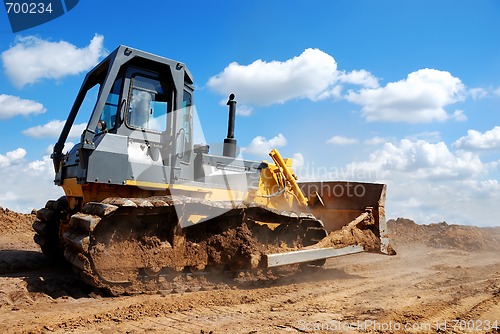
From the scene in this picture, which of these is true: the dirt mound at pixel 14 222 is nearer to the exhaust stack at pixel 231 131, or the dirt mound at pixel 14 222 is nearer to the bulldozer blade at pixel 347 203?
the exhaust stack at pixel 231 131

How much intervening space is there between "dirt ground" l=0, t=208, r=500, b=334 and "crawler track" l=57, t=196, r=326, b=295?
0.93ft

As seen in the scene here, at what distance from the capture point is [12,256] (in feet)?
25.2

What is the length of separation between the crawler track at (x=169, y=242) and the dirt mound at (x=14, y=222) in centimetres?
917

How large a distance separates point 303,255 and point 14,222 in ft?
37.0

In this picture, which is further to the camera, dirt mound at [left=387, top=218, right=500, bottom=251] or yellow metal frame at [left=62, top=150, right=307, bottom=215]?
dirt mound at [left=387, top=218, right=500, bottom=251]

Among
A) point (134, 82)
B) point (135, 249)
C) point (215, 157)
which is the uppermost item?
point (134, 82)

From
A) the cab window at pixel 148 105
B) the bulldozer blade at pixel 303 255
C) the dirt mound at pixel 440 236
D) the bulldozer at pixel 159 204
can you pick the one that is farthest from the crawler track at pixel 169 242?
the dirt mound at pixel 440 236

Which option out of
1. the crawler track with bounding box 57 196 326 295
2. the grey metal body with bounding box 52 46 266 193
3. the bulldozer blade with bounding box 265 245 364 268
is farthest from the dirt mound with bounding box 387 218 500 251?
the grey metal body with bounding box 52 46 266 193

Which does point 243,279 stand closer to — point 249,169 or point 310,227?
point 310,227

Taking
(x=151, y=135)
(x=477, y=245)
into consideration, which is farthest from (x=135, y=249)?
(x=477, y=245)

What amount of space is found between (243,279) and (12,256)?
436cm

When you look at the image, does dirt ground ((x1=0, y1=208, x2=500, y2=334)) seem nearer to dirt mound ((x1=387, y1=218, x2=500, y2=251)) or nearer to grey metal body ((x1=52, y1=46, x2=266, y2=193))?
grey metal body ((x1=52, y1=46, x2=266, y2=193))

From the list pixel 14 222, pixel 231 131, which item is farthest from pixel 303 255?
pixel 14 222

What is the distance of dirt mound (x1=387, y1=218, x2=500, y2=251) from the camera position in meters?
15.1
